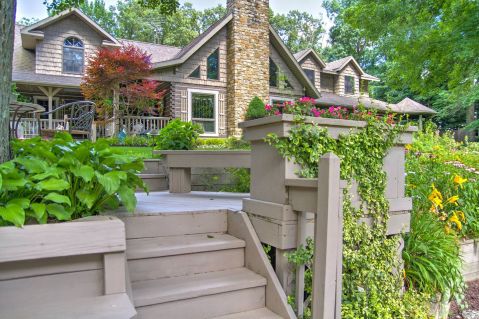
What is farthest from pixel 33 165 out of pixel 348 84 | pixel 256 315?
pixel 348 84

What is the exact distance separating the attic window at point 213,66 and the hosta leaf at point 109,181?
38.4 feet

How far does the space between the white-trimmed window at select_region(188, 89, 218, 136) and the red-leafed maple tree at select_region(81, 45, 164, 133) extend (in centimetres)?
238

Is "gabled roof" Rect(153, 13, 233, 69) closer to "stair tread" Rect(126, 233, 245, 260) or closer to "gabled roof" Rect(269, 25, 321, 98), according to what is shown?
"gabled roof" Rect(269, 25, 321, 98)

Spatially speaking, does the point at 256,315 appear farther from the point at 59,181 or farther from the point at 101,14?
the point at 101,14

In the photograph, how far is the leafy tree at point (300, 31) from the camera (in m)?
29.3

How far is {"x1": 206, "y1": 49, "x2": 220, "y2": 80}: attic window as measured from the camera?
13086mm

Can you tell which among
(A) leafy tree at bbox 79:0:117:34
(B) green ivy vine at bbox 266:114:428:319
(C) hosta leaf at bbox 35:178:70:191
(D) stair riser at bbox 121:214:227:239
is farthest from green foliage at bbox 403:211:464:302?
(A) leafy tree at bbox 79:0:117:34

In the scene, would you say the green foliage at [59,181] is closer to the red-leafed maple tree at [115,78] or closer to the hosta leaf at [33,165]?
the hosta leaf at [33,165]

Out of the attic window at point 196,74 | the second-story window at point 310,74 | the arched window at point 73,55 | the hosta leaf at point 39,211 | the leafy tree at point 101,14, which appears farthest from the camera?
the leafy tree at point 101,14

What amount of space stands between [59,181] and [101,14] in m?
30.0

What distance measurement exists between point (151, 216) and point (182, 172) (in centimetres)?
175

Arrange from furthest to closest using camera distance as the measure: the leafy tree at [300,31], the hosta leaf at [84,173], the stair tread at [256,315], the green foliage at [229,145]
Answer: the leafy tree at [300,31]
the green foliage at [229,145]
the stair tread at [256,315]
the hosta leaf at [84,173]

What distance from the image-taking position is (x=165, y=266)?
218cm

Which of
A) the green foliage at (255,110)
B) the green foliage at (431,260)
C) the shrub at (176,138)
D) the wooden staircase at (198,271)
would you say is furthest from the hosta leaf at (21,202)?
the green foliage at (255,110)
